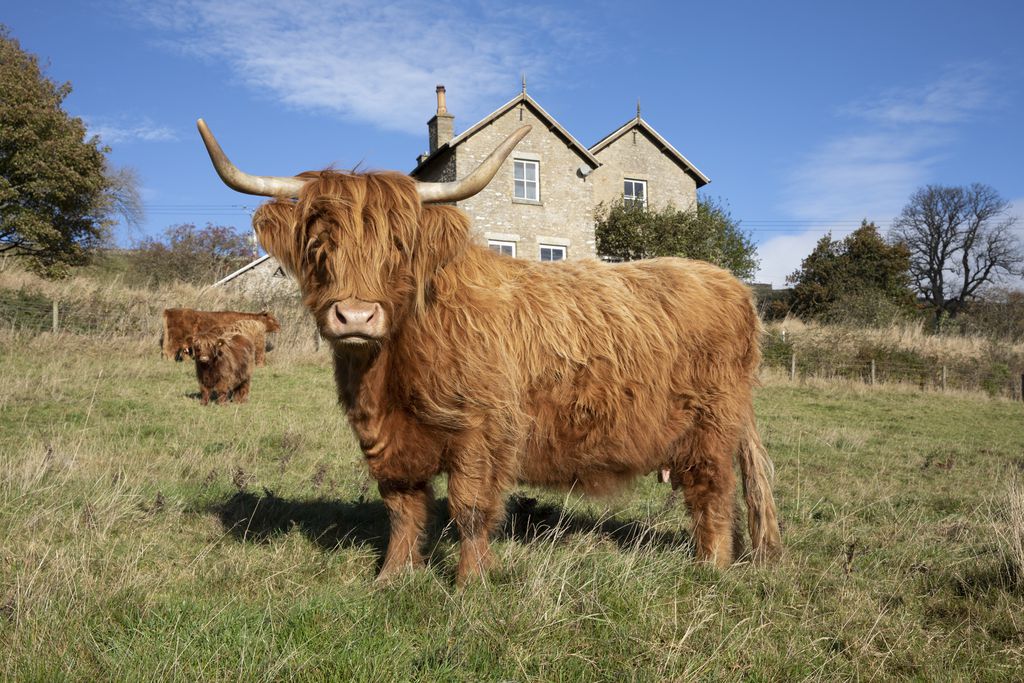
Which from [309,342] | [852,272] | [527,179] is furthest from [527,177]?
[852,272]

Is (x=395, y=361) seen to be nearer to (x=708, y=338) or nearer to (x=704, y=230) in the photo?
(x=708, y=338)

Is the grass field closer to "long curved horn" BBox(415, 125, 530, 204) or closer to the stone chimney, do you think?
"long curved horn" BBox(415, 125, 530, 204)

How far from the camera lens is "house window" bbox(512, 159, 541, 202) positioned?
27.2 metres

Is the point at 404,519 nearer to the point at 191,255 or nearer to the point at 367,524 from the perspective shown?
the point at 367,524

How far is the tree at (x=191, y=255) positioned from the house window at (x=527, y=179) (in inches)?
737

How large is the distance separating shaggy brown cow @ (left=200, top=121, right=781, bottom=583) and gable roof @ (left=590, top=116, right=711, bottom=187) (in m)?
26.9

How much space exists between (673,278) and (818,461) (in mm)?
4720

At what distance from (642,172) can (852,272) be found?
1663 cm

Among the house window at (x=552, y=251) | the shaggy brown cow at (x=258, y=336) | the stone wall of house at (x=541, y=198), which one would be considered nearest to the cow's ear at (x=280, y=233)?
the shaggy brown cow at (x=258, y=336)

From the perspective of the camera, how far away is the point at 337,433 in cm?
783

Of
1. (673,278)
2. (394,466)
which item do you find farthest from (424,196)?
(673,278)

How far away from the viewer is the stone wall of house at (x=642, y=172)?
99.1 ft

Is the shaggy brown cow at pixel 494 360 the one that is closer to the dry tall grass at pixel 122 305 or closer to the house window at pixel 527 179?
the dry tall grass at pixel 122 305

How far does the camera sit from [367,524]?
15.1 feet
